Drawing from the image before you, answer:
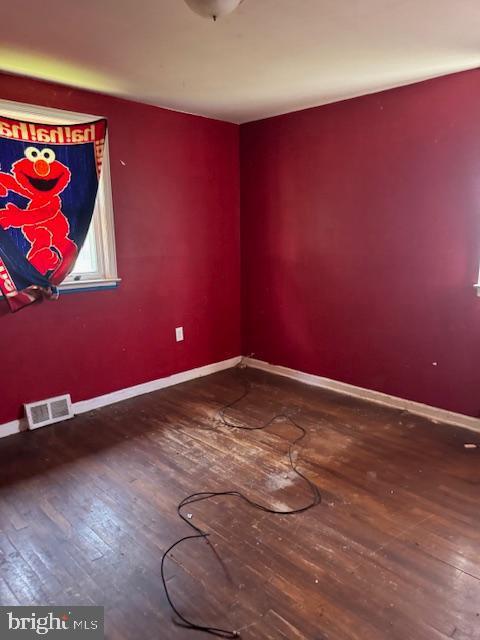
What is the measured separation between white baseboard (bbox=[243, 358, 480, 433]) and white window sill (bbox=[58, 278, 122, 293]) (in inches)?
64.0

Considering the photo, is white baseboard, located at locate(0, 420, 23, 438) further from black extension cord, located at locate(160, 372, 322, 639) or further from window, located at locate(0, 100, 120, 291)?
black extension cord, located at locate(160, 372, 322, 639)

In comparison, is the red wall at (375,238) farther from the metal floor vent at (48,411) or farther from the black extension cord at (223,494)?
the metal floor vent at (48,411)

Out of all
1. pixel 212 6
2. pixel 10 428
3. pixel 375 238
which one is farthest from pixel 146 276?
pixel 212 6

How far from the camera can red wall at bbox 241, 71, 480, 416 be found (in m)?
2.72

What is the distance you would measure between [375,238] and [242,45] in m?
1.59

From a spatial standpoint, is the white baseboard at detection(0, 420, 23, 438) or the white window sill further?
the white window sill

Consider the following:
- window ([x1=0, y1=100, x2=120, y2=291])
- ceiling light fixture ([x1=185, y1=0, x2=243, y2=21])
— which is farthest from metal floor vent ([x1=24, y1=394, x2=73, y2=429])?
ceiling light fixture ([x1=185, y1=0, x2=243, y2=21])

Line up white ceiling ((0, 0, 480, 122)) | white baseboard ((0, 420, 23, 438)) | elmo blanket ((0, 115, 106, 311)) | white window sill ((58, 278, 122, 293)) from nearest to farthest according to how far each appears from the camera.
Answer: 1. white ceiling ((0, 0, 480, 122))
2. elmo blanket ((0, 115, 106, 311))
3. white baseboard ((0, 420, 23, 438))
4. white window sill ((58, 278, 122, 293))

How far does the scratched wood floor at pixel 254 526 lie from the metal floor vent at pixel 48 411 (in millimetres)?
78

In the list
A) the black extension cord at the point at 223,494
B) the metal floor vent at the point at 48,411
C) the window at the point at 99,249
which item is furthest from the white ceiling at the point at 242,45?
the black extension cord at the point at 223,494

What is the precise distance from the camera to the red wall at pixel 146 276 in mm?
2867

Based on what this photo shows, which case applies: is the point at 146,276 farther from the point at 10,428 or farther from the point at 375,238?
the point at 375,238

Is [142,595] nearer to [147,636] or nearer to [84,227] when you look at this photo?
[147,636]

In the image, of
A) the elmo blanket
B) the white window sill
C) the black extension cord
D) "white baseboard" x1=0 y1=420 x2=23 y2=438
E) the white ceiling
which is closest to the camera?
the black extension cord
